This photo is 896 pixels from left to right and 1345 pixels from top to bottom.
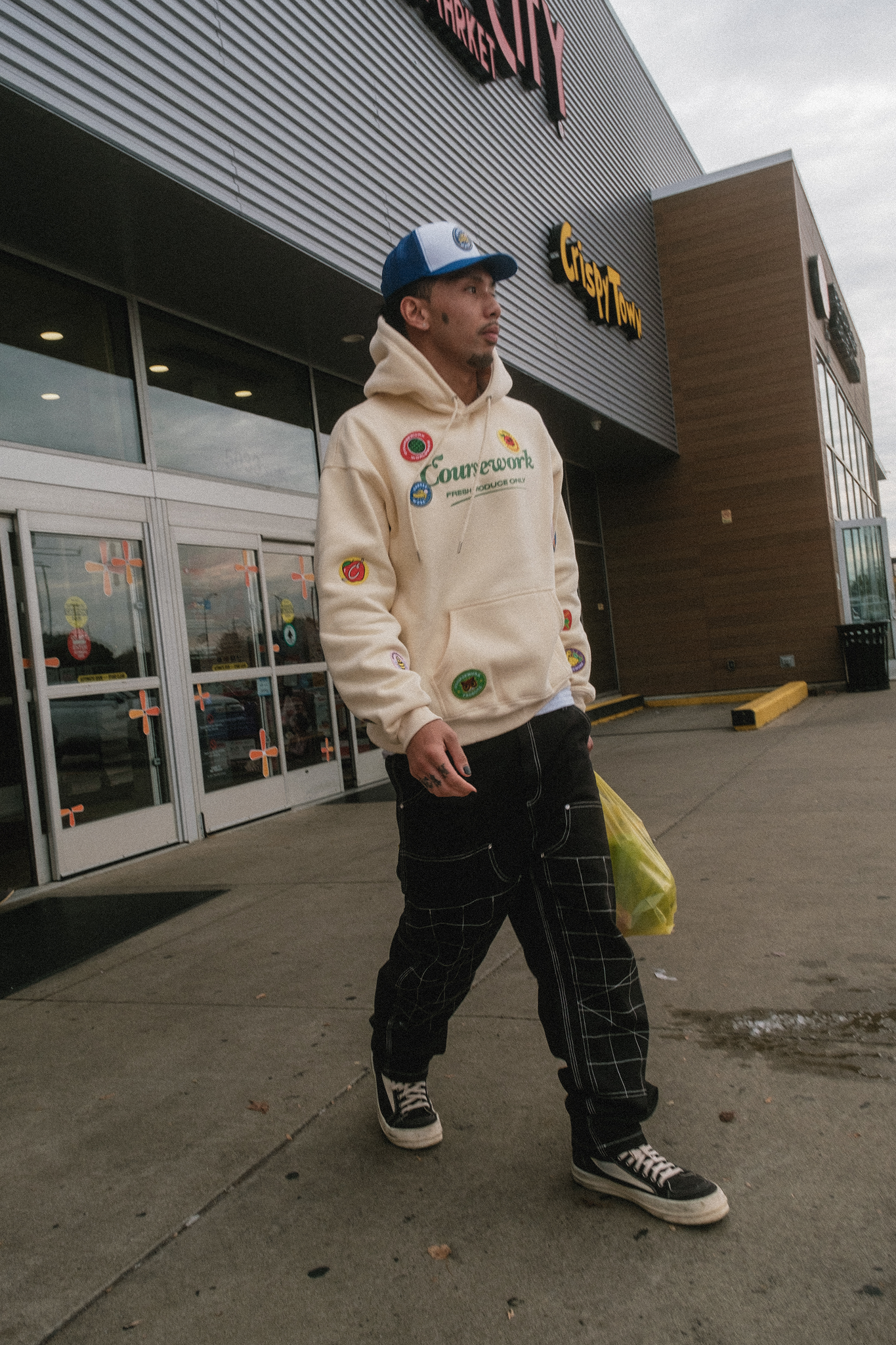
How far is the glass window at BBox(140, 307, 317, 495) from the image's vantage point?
6758 mm

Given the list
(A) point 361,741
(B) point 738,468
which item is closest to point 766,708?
(A) point 361,741

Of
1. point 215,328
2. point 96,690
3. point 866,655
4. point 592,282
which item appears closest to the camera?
point 96,690

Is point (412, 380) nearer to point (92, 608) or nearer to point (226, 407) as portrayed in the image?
point (92, 608)

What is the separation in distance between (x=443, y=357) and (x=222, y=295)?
522 cm

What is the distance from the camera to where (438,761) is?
70.4 inches

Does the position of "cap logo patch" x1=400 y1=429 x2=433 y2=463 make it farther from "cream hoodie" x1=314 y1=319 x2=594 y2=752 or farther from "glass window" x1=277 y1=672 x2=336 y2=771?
"glass window" x1=277 y1=672 x2=336 y2=771

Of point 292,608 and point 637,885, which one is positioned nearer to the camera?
point 637,885

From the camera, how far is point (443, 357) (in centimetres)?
216

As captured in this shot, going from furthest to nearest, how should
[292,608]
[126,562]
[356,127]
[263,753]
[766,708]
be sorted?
[766,708], [292,608], [263,753], [356,127], [126,562]

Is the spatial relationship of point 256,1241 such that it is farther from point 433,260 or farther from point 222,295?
point 222,295

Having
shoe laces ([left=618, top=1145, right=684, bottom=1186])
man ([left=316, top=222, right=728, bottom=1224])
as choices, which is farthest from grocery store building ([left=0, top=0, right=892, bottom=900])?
shoe laces ([left=618, top=1145, right=684, bottom=1186])

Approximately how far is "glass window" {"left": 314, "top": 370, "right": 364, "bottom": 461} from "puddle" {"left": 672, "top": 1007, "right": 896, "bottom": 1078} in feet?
21.2

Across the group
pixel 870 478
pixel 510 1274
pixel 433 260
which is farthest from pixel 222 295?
pixel 870 478

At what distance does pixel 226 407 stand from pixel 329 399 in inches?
61.1
